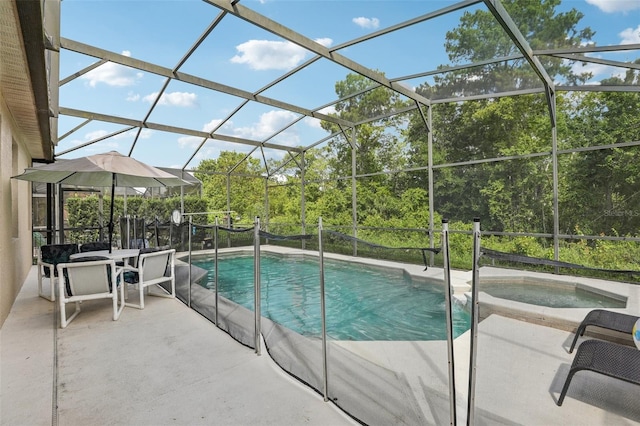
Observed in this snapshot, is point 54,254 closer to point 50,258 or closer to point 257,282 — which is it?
point 50,258

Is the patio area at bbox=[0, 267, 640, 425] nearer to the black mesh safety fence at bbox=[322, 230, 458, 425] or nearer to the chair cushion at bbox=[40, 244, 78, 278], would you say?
the black mesh safety fence at bbox=[322, 230, 458, 425]

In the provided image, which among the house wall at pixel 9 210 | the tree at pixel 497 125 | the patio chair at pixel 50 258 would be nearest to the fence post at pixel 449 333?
the house wall at pixel 9 210

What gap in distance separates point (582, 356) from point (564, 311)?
4.00 feet

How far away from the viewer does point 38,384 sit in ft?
7.95

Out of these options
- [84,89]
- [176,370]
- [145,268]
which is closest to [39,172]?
[145,268]

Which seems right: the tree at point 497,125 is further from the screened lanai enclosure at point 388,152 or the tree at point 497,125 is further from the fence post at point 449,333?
the fence post at point 449,333

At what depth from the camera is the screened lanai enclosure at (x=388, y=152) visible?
1936 millimetres

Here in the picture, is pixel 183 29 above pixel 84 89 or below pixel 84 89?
above

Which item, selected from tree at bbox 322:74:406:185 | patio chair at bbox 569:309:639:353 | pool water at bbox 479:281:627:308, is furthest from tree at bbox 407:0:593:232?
patio chair at bbox 569:309:639:353

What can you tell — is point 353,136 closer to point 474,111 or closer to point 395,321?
point 474,111

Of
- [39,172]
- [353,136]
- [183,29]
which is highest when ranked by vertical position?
[183,29]

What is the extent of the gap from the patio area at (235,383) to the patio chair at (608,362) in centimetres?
22

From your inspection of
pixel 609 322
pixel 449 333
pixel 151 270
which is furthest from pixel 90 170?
pixel 609 322

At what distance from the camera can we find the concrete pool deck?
1.82 metres
